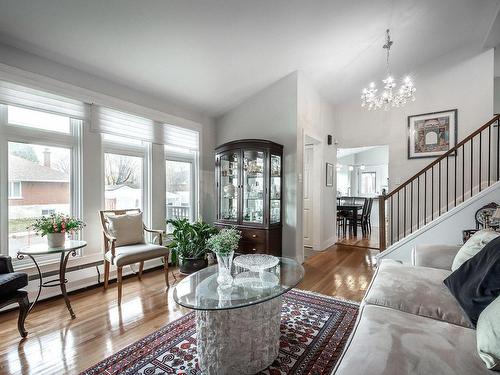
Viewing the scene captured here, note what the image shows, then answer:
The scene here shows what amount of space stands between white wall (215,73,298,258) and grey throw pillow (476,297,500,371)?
281 centimetres

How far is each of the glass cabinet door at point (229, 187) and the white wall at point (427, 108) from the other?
274 cm

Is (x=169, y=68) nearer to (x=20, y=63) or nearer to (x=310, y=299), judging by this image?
(x=20, y=63)

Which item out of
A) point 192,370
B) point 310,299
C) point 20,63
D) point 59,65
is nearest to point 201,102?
point 59,65

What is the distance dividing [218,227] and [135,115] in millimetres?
1994

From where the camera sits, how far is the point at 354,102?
5406 mm

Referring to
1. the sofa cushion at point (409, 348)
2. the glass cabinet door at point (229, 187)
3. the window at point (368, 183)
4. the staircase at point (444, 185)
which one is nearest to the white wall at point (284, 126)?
the glass cabinet door at point (229, 187)

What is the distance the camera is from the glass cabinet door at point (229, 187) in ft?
13.1

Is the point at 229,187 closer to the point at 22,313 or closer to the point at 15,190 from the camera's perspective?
the point at 15,190

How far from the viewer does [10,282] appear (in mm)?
1925

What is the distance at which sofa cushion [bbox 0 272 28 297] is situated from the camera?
189cm

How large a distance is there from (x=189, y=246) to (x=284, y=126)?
2.26 m

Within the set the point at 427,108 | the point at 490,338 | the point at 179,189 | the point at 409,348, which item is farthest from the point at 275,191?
the point at 427,108

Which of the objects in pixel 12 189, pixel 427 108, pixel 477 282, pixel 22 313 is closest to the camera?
pixel 477 282

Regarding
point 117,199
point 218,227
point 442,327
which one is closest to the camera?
point 442,327
